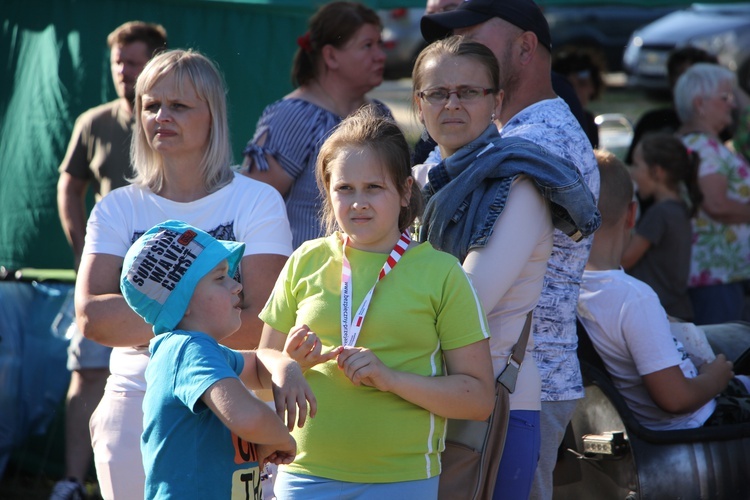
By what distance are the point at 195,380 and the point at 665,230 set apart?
379 cm

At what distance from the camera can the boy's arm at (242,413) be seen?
2207 mm

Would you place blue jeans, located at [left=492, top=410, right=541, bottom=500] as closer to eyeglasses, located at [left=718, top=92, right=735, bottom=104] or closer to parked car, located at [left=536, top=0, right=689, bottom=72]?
eyeglasses, located at [left=718, top=92, right=735, bottom=104]

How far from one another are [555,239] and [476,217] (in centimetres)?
36

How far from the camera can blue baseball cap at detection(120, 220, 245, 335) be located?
91.8 inches

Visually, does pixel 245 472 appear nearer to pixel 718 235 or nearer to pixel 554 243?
pixel 554 243

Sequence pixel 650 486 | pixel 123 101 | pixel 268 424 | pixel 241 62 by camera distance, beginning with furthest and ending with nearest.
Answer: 1. pixel 241 62
2. pixel 123 101
3. pixel 650 486
4. pixel 268 424

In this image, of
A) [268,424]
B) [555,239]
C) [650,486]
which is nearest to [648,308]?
[650,486]

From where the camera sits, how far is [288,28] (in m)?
5.83

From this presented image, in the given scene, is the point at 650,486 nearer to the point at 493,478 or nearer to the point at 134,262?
the point at 493,478

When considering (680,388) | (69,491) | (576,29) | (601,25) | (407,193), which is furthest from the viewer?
(601,25)

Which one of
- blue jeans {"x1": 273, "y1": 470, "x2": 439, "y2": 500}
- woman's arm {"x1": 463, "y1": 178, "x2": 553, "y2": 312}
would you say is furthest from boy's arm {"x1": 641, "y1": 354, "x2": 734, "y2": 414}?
blue jeans {"x1": 273, "y1": 470, "x2": 439, "y2": 500}

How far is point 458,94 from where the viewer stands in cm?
280

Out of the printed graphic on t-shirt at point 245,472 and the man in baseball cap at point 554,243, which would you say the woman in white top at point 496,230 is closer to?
the man in baseball cap at point 554,243

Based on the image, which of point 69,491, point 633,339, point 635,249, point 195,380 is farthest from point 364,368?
point 635,249
